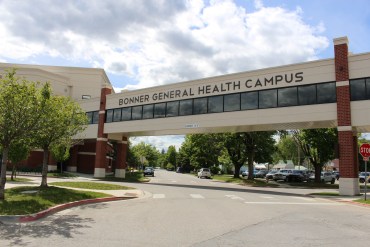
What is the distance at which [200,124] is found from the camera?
31.1m

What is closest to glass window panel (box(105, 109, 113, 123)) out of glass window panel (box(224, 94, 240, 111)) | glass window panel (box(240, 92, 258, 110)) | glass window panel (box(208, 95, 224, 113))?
glass window panel (box(208, 95, 224, 113))

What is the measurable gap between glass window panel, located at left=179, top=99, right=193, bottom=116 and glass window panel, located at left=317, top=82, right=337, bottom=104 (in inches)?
442

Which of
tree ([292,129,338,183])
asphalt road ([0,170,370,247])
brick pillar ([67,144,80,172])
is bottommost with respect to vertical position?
asphalt road ([0,170,370,247])

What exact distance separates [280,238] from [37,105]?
10.2 meters

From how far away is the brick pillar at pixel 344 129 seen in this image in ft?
77.4

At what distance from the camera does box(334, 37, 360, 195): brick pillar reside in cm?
2358

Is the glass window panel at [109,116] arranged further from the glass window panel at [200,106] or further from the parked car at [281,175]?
the parked car at [281,175]

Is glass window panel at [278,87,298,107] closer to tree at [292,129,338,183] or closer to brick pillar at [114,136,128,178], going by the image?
tree at [292,129,338,183]

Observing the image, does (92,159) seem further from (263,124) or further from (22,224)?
(22,224)

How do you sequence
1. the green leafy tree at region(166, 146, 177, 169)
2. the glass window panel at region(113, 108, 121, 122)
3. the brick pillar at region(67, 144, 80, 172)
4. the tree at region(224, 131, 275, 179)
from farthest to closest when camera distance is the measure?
the green leafy tree at region(166, 146, 177, 169) → the brick pillar at region(67, 144, 80, 172) → the tree at region(224, 131, 275, 179) → the glass window panel at region(113, 108, 121, 122)

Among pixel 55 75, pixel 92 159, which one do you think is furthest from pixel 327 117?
pixel 55 75

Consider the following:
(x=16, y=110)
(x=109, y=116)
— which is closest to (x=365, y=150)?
(x=16, y=110)

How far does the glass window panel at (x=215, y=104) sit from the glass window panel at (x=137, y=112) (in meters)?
8.65

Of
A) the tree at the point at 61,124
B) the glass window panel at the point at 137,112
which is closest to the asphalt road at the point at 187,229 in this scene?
the tree at the point at 61,124
